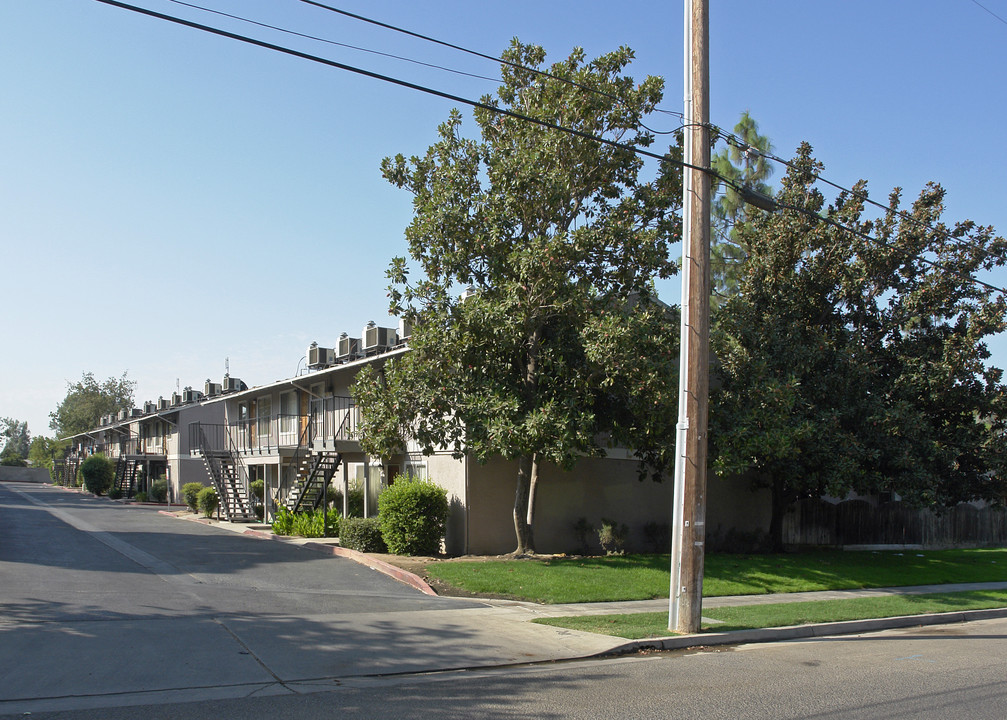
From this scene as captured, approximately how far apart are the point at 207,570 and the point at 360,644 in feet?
23.4

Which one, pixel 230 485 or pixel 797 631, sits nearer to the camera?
pixel 797 631

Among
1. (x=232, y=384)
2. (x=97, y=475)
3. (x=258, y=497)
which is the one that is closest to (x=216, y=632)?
(x=258, y=497)

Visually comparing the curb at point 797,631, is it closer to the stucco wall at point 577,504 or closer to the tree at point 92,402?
the stucco wall at point 577,504

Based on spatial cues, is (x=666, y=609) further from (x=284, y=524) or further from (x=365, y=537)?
(x=284, y=524)

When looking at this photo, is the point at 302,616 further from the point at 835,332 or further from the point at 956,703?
the point at 835,332

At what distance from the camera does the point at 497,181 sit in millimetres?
17109

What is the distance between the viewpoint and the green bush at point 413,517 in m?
A: 18.4

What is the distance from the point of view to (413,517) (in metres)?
18.4

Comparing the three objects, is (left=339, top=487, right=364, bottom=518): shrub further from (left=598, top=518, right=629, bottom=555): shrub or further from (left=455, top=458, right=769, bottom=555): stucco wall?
(left=598, top=518, right=629, bottom=555): shrub

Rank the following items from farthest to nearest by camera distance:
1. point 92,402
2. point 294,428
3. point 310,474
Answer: point 92,402
point 294,428
point 310,474

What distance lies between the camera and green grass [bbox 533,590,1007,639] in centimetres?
1156

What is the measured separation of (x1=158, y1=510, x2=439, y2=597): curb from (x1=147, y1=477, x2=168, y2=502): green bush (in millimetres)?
21145

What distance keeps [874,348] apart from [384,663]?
17248mm

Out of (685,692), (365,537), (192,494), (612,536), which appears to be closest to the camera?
(685,692)
